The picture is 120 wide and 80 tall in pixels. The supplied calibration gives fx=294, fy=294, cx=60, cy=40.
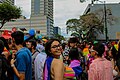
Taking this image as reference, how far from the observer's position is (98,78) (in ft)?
16.3

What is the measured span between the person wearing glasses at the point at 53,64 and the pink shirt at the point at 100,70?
4.33 feet

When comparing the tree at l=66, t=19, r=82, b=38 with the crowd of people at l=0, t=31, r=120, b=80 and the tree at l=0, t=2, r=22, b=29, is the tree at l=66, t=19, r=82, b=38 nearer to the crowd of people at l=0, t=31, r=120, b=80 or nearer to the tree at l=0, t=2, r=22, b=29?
the tree at l=0, t=2, r=22, b=29

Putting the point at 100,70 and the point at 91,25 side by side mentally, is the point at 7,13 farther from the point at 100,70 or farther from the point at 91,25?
the point at 100,70

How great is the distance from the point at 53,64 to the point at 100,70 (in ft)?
5.10

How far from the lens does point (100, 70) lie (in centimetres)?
499

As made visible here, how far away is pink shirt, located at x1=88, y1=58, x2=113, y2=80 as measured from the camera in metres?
4.98

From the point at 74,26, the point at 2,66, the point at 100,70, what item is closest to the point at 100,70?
the point at 100,70

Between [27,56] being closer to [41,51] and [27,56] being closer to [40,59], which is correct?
[40,59]

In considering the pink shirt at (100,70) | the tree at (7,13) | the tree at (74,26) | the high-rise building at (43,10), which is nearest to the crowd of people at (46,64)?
the pink shirt at (100,70)

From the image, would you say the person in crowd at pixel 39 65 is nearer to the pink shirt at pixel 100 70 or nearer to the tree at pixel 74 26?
the pink shirt at pixel 100 70

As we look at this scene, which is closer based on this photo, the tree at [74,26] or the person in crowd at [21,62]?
the person in crowd at [21,62]

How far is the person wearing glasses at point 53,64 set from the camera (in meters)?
3.55

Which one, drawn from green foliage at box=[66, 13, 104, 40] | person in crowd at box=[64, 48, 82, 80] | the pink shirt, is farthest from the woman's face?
green foliage at box=[66, 13, 104, 40]

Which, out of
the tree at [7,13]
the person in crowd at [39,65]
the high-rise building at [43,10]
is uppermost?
the high-rise building at [43,10]
